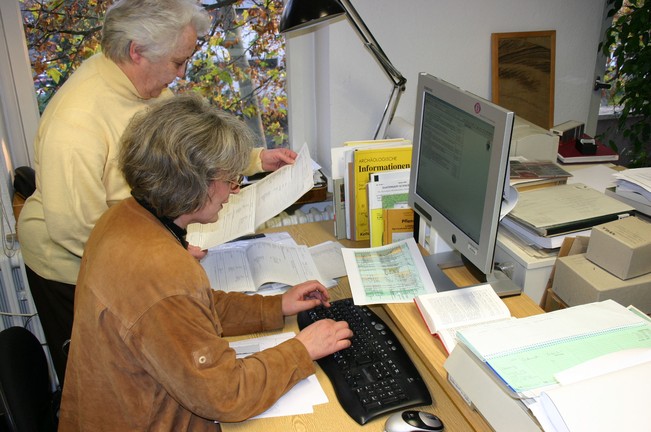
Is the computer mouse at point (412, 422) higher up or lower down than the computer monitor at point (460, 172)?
lower down

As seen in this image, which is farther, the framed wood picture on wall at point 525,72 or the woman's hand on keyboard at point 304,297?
the framed wood picture on wall at point 525,72

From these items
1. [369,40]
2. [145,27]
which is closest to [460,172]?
[369,40]

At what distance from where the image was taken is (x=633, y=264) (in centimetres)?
117

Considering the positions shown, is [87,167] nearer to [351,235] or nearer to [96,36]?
[351,235]

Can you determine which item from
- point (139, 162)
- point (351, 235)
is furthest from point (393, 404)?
point (351, 235)

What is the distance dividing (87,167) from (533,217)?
3.72 feet

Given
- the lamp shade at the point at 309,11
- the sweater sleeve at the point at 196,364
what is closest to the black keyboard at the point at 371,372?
the sweater sleeve at the point at 196,364

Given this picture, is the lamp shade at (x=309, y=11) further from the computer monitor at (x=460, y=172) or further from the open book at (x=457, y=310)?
the open book at (x=457, y=310)

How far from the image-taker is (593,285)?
1164mm

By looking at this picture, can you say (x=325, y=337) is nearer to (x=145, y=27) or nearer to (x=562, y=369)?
(x=562, y=369)

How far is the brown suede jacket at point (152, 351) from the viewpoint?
0.99 metres

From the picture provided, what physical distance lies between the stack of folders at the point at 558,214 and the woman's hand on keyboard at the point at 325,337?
0.50m

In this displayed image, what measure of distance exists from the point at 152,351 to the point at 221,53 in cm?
167

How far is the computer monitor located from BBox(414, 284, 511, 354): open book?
7cm
